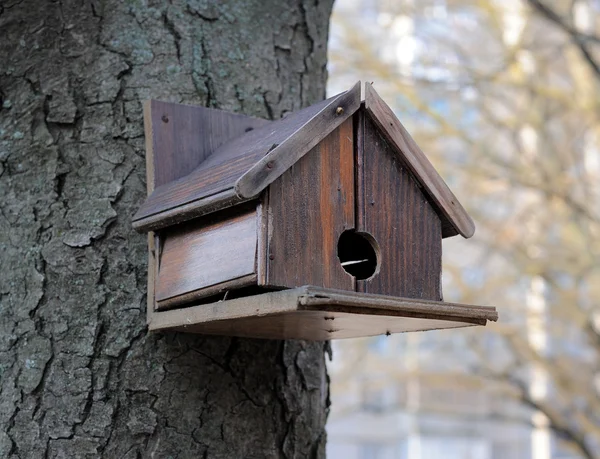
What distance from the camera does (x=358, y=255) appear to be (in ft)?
4.62

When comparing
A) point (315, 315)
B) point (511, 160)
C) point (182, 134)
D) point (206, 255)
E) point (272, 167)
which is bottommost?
point (315, 315)

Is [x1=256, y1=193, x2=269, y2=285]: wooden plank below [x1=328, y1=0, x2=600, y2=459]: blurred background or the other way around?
below

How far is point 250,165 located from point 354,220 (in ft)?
0.64

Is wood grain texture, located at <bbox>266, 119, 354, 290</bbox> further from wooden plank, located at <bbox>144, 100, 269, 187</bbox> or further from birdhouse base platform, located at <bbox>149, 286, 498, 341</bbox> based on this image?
wooden plank, located at <bbox>144, 100, 269, 187</bbox>

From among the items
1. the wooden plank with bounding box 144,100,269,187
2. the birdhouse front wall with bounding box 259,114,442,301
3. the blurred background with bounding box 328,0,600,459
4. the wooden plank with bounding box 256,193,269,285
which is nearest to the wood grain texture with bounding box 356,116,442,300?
the birdhouse front wall with bounding box 259,114,442,301

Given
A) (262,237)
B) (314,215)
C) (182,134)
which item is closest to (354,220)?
(314,215)

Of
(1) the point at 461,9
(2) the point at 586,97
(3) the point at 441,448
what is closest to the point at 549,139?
(2) the point at 586,97

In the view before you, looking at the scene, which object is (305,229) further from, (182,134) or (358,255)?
(182,134)

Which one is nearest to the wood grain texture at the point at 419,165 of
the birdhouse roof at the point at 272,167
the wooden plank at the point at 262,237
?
the birdhouse roof at the point at 272,167

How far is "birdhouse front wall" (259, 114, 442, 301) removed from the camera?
1.17 m

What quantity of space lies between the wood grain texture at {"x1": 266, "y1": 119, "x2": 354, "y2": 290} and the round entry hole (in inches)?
3.0

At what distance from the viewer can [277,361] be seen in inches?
60.6

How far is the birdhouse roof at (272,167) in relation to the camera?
3.73 feet

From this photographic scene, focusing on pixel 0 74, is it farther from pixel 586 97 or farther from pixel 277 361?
pixel 586 97
